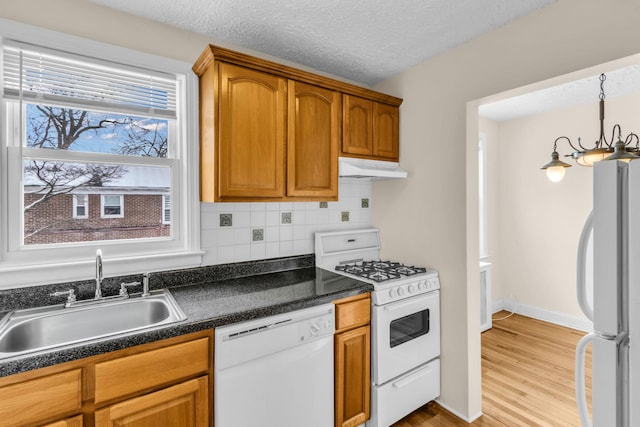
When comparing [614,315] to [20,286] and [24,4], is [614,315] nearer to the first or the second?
[20,286]

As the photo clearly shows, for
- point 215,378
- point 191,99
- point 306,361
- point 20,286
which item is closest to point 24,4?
point 191,99

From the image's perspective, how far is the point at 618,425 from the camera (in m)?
0.85

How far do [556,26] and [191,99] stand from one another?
200cm

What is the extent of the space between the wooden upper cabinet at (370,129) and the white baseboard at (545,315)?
2.69 metres

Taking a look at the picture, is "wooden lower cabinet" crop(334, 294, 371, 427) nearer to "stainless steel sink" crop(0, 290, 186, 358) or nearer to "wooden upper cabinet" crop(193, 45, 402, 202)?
"wooden upper cabinet" crop(193, 45, 402, 202)

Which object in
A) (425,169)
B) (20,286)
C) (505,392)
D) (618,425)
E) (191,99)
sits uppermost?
(191,99)

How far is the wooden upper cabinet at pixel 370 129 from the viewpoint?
2223 millimetres

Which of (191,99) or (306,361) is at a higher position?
(191,99)

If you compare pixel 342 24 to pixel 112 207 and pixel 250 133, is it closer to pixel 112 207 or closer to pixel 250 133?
pixel 250 133

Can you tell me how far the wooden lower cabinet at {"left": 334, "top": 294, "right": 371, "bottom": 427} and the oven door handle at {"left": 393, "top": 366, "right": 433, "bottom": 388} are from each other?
197mm

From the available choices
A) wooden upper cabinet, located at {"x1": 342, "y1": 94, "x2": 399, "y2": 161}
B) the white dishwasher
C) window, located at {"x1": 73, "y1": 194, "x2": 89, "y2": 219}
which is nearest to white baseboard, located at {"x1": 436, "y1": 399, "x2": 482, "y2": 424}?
the white dishwasher

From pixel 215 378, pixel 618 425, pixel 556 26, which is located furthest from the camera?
pixel 556 26

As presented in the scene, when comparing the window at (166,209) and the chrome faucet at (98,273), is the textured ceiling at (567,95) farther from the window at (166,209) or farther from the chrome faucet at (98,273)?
the chrome faucet at (98,273)

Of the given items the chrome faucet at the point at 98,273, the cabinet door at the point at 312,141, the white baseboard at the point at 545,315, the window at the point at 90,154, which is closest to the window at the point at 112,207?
the window at the point at 90,154
